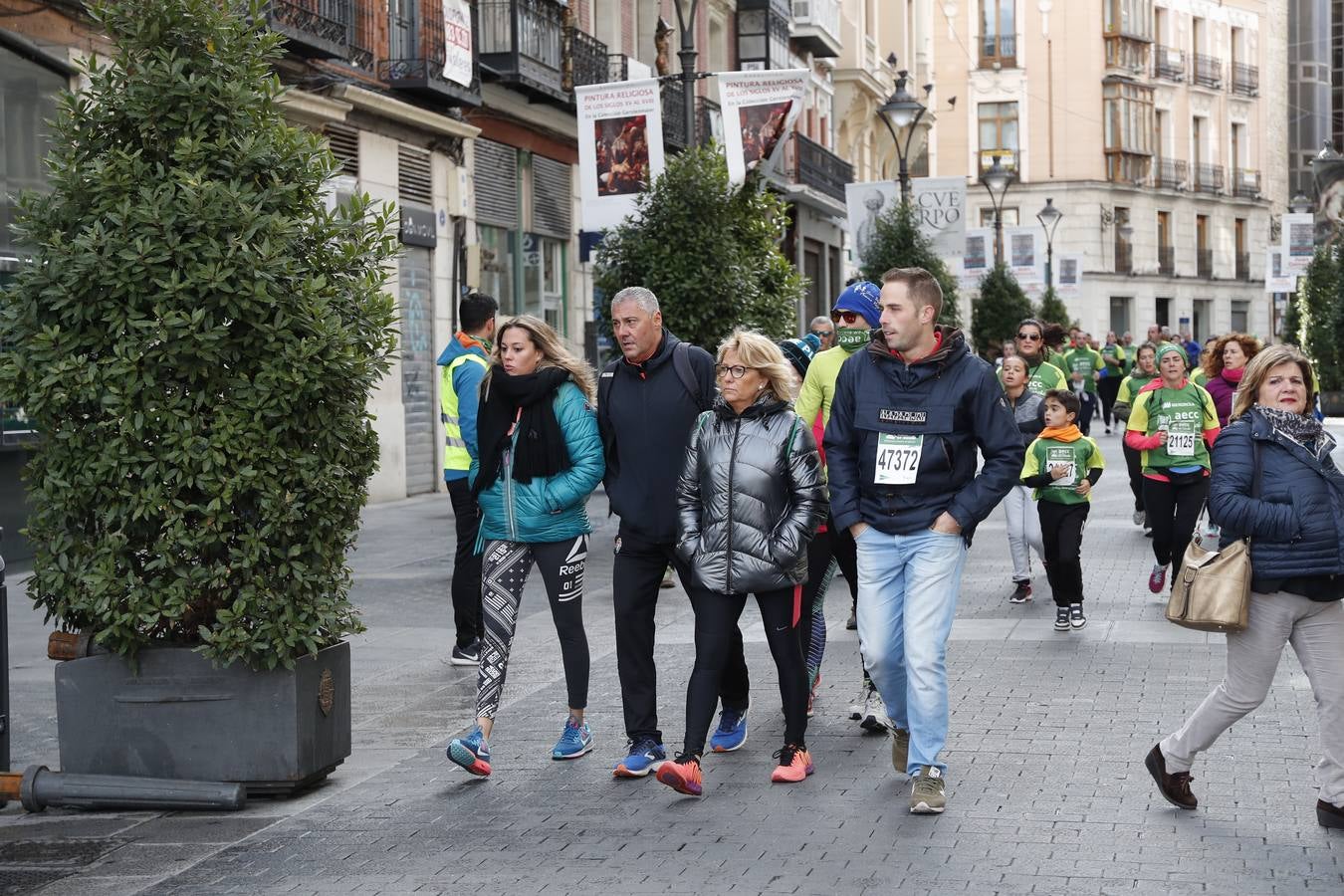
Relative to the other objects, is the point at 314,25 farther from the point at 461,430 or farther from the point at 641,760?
the point at 641,760

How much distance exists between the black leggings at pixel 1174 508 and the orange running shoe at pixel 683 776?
19.5ft

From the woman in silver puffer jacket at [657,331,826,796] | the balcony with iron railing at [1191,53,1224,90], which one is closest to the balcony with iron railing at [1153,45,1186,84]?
the balcony with iron railing at [1191,53,1224,90]

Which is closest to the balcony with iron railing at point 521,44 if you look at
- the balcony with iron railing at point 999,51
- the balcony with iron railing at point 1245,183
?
the balcony with iron railing at point 999,51

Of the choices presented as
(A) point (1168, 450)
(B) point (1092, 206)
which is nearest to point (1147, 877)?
(A) point (1168, 450)

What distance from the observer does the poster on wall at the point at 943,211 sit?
33438 mm

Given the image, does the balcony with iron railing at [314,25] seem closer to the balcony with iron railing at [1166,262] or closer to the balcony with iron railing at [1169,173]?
the balcony with iron railing at [1166,262]

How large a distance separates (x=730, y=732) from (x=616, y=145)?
10901 mm

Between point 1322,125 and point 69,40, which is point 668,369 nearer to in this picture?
point 69,40

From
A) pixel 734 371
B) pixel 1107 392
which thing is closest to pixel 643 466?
pixel 734 371

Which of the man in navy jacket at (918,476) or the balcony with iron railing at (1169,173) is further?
the balcony with iron railing at (1169,173)

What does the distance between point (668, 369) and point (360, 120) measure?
48.8 ft

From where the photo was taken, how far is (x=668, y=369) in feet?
24.2

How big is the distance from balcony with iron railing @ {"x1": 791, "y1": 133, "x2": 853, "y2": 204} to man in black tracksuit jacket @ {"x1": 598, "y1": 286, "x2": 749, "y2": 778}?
104ft

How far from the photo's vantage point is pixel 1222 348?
12883mm
